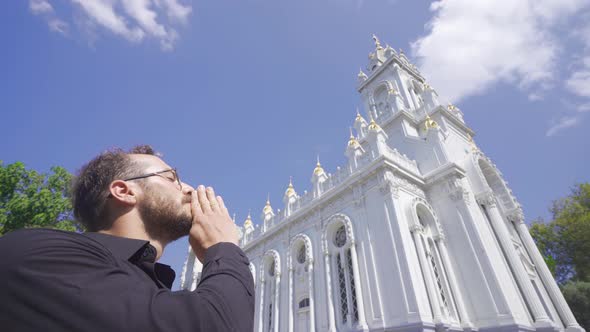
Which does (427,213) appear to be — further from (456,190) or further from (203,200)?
(203,200)

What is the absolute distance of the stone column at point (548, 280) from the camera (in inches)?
537

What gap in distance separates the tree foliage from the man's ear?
3086 cm

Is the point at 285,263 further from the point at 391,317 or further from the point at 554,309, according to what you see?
the point at 554,309

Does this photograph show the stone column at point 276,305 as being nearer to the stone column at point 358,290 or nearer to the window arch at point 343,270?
the window arch at point 343,270

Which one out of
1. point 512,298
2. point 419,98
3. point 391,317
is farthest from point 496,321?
point 419,98

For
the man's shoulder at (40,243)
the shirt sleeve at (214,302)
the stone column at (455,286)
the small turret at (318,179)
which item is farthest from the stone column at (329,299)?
the man's shoulder at (40,243)

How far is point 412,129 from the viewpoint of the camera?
62.5 ft

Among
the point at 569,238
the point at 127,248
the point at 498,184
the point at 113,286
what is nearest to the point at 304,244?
the point at 498,184

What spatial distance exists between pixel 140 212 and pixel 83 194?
39cm

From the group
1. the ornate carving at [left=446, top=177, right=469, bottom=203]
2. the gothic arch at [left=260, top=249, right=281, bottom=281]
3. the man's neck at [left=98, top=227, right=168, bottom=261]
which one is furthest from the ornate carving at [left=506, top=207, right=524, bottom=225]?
the man's neck at [left=98, top=227, right=168, bottom=261]

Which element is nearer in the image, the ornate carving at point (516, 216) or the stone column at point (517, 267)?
the stone column at point (517, 267)

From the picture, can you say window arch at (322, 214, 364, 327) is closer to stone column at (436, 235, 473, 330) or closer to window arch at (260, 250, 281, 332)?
stone column at (436, 235, 473, 330)

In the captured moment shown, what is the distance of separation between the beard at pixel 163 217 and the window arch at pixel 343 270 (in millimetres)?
12170

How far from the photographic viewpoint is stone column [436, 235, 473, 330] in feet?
37.3
